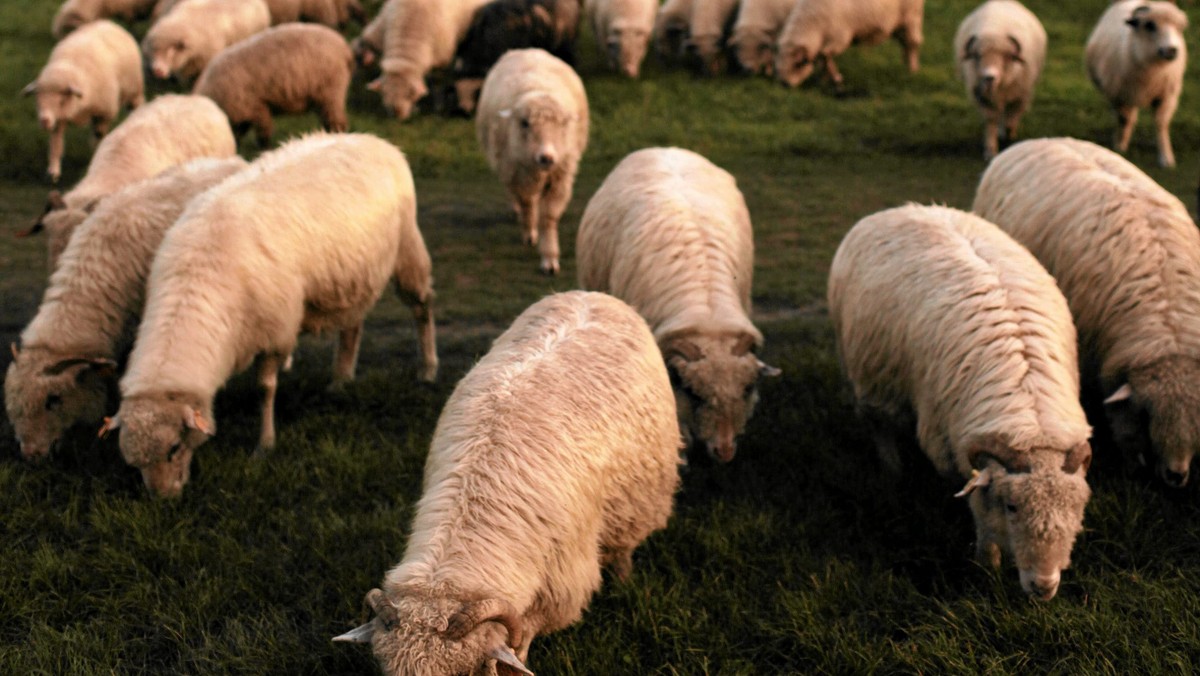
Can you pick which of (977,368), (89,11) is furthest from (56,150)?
(977,368)

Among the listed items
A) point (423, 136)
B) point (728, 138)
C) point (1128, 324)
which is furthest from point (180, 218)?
point (728, 138)

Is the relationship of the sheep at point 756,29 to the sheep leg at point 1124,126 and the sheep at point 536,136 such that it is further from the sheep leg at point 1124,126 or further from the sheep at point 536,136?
the sheep at point 536,136

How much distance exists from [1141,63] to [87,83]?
36.8 ft

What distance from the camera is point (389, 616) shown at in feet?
10.9

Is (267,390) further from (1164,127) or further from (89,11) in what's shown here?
(89,11)

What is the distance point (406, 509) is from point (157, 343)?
1.54m

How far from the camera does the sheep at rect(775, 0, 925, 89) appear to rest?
14.6m

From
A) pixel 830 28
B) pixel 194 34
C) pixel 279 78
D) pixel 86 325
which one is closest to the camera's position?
pixel 86 325

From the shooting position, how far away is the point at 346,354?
7.14m

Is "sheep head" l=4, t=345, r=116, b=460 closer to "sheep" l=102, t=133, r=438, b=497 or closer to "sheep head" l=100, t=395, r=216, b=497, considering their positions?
"sheep" l=102, t=133, r=438, b=497

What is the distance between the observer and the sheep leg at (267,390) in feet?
20.5

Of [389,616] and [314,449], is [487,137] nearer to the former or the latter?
[314,449]

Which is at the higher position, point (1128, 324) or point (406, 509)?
point (1128, 324)

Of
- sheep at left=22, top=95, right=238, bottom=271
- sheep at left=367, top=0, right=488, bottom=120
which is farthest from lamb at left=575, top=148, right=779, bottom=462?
sheep at left=367, top=0, right=488, bottom=120
